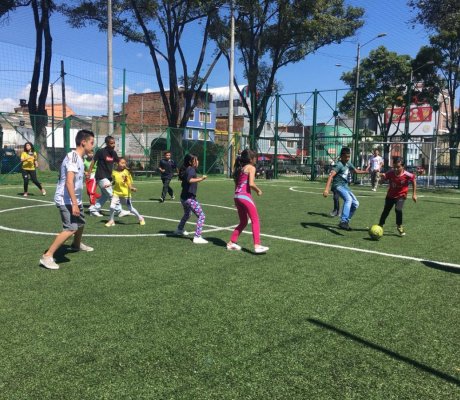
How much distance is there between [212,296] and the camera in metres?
5.13

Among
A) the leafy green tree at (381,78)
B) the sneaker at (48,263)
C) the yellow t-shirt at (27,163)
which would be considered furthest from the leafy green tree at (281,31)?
the sneaker at (48,263)

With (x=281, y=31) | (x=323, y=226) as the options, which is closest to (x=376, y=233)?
(x=323, y=226)

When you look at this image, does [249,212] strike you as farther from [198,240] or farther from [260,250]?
[198,240]

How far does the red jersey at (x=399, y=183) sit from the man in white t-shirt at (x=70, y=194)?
6400 mm

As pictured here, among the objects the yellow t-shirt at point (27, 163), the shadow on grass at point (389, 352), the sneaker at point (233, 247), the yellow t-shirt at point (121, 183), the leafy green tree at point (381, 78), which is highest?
the leafy green tree at point (381, 78)

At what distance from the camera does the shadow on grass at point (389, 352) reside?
3.37 meters

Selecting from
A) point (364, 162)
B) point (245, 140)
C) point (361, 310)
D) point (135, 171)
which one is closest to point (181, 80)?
point (245, 140)

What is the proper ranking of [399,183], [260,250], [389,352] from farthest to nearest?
[399,183] < [260,250] < [389,352]

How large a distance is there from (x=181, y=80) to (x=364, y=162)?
15.5 meters

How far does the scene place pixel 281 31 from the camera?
33.3 metres

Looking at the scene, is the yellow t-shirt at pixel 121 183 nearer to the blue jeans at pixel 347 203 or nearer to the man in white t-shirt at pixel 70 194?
the man in white t-shirt at pixel 70 194

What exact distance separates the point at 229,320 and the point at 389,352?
154 centimetres

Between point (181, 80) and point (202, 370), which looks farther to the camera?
point (181, 80)

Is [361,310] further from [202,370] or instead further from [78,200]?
[78,200]
